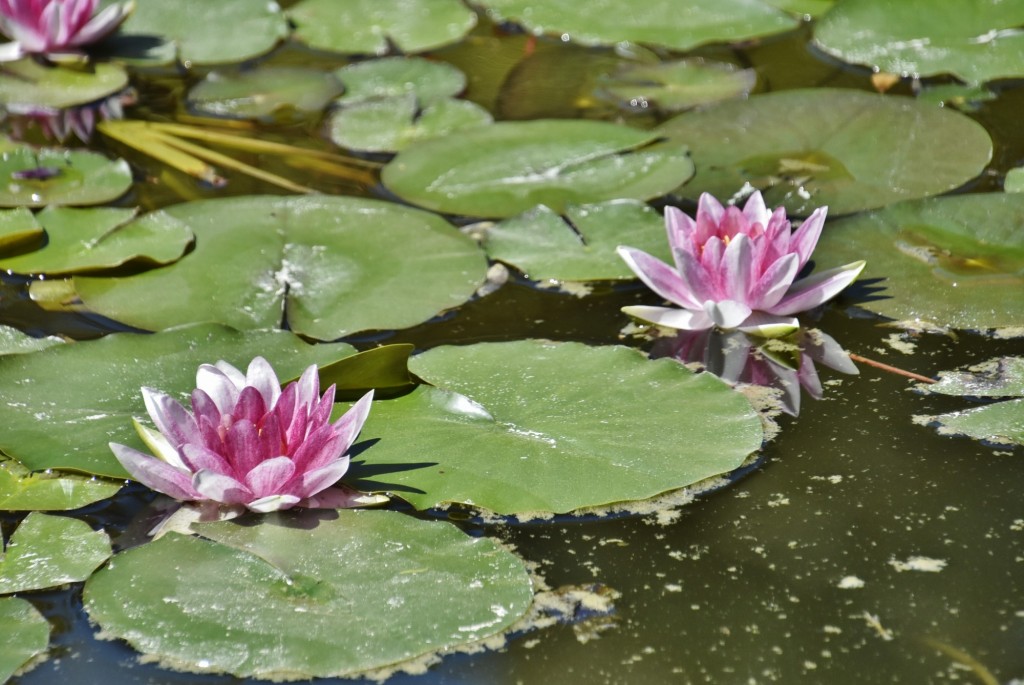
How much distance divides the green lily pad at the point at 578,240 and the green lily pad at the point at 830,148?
0.96 feet

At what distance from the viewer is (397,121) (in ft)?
12.5

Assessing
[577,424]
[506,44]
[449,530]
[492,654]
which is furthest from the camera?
[506,44]

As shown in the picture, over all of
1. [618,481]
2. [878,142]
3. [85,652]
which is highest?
[878,142]

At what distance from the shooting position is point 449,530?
2.00 m

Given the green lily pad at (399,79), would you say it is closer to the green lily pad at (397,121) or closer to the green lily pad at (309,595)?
the green lily pad at (397,121)

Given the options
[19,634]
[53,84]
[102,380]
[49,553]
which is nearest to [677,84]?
[53,84]

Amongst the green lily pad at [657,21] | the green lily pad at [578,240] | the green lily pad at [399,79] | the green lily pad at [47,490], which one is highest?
the green lily pad at [657,21]

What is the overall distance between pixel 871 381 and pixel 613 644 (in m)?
Answer: 1.00

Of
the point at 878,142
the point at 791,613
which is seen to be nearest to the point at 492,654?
the point at 791,613

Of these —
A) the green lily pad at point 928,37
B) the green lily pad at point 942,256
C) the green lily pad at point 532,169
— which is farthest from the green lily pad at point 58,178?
the green lily pad at point 928,37

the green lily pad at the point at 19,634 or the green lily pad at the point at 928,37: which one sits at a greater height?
the green lily pad at the point at 928,37

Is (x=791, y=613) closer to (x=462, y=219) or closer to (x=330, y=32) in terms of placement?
(x=462, y=219)

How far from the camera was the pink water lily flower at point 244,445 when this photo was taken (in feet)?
6.61

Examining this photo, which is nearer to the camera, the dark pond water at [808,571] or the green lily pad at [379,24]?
the dark pond water at [808,571]
